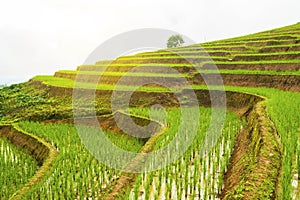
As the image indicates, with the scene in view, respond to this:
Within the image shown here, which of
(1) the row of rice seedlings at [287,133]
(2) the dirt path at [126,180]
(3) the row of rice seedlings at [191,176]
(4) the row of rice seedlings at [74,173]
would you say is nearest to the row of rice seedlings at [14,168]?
(4) the row of rice seedlings at [74,173]

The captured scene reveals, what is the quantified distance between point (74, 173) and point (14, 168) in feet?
6.78

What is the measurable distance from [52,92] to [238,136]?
10324 millimetres

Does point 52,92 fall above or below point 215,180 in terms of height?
above

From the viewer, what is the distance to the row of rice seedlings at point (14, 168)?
17.9 ft

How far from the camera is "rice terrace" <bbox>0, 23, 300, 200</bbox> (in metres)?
3.69

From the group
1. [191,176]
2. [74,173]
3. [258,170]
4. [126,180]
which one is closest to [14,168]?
[74,173]

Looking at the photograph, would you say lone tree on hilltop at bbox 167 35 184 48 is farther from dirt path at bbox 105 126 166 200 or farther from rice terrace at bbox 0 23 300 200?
dirt path at bbox 105 126 166 200

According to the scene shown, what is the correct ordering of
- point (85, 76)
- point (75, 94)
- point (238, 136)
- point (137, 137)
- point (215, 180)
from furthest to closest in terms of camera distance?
point (85, 76), point (75, 94), point (137, 137), point (238, 136), point (215, 180)

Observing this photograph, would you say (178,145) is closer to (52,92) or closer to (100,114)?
(100,114)

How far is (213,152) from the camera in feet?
16.4

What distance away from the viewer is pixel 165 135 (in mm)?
6070

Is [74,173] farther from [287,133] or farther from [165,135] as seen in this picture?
[287,133]

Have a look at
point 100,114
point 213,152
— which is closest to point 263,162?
point 213,152

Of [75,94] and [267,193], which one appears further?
[75,94]
